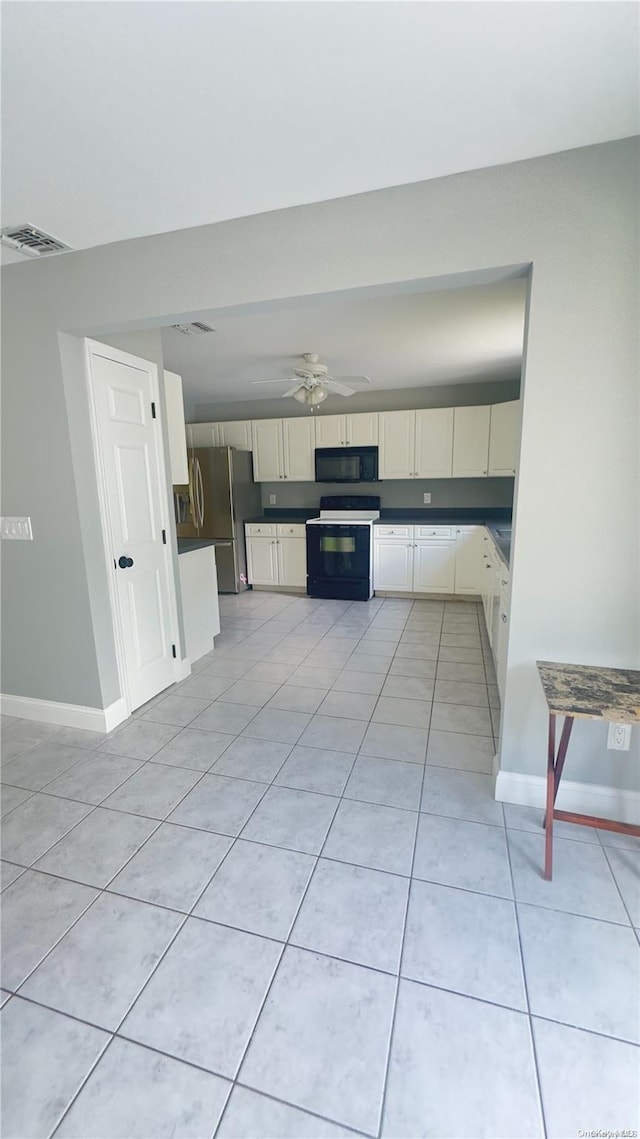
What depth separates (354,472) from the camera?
5305mm

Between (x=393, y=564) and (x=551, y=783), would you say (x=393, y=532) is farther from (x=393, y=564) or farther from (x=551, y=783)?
(x=551, y=783)

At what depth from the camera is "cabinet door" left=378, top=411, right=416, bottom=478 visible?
5.07m

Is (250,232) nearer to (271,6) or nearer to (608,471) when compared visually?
(271,6)

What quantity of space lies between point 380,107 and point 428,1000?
7.99 ft

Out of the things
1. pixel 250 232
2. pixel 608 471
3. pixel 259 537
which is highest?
pixel 250 232

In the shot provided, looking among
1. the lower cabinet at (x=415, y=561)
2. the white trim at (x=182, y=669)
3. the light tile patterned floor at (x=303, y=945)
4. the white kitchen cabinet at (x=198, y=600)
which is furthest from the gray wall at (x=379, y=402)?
the light tile patterned floor at (x=303, y=945)

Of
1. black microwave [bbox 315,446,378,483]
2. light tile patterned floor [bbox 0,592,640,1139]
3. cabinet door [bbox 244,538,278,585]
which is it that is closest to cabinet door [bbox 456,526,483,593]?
black microwave [bbox 315,446,378,483]

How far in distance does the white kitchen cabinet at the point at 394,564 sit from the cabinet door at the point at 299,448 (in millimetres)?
1237

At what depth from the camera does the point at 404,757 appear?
226 centimetres

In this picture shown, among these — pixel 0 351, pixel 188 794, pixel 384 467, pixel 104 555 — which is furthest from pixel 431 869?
pixel 384 467

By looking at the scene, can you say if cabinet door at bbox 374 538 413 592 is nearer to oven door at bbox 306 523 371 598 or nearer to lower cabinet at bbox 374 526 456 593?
lower cabinet at bbox 374 526 456 593

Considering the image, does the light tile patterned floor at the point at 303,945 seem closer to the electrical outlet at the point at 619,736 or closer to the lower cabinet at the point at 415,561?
the electrical outlet at the point at 619,736

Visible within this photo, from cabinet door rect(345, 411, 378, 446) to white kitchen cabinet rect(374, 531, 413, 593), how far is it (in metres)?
1.11

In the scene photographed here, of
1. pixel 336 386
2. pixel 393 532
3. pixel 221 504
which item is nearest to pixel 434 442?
pixel 393 532
